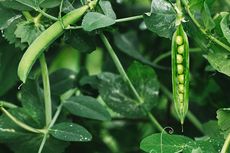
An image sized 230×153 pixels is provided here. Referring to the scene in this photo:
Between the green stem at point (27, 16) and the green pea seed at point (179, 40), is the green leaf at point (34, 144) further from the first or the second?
the green pea seed at point (179, 40)

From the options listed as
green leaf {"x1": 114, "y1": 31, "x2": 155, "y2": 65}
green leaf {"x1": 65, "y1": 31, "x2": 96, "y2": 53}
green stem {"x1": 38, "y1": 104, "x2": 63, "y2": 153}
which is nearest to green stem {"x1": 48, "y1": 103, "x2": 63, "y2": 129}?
green stem {"x1": 38, "y1": 104, "x2": 63, "y2": 153}

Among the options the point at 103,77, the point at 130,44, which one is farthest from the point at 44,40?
the point at 130,44

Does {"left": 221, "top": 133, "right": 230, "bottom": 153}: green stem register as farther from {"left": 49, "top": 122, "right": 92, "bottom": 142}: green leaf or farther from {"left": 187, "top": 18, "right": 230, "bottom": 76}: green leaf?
{"left": 49, "top": 122, "right": 92, "bottom": 142}: green leaf

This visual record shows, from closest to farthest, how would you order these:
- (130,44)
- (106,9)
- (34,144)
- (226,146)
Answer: (226,146)
(106,9)
(34,144)
(130,44)

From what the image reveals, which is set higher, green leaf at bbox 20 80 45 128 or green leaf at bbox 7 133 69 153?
green leaf at bbox 20 80 45 128

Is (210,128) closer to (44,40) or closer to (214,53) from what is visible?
(214,53)

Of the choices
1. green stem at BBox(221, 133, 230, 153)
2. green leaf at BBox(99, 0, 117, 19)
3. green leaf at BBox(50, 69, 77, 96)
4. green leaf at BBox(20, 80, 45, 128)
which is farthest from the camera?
green leaf at BBox(50, 69, 77, 96)
